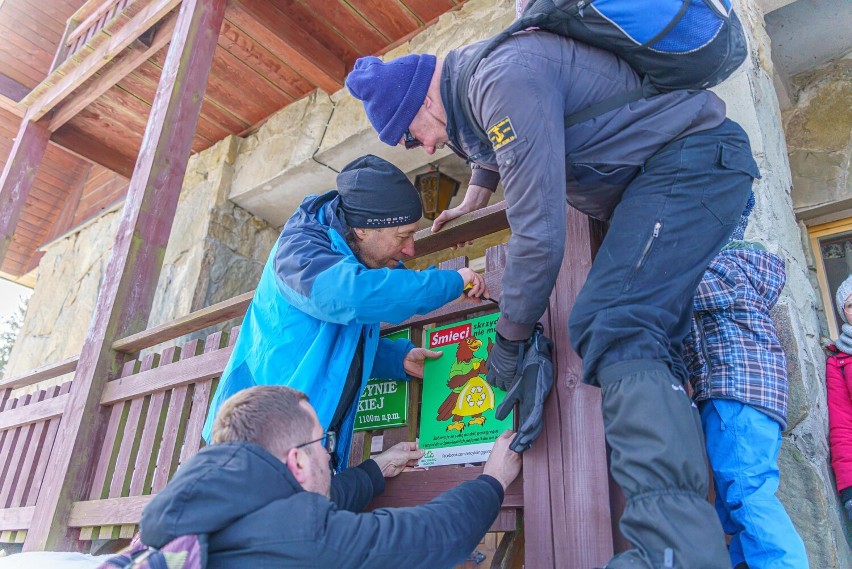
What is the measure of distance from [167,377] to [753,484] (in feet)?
8.46

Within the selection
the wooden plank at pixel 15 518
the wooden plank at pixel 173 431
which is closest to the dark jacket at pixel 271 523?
the wooden plank at pixel 173 431

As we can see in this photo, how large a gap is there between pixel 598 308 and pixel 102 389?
3.09 meters

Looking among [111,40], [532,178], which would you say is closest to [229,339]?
[532,178]

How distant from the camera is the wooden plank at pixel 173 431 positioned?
3041 millimetres

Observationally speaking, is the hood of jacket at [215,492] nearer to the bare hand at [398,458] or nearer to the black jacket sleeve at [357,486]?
the black jacket sleeve at [357,486]

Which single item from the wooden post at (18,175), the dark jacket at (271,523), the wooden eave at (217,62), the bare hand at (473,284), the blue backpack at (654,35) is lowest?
the dark jacket at (271,523)

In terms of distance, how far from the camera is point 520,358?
6.11ft

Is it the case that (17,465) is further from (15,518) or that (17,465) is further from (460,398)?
(460,398)

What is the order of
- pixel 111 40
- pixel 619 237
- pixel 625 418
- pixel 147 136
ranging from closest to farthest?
1. pixel 625 418
2. pixel 619 237
3. pixel 147 136
4. pixel 111 40

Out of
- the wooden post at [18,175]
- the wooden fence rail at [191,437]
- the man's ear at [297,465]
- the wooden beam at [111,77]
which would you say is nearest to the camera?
the man's ear at [297,465]

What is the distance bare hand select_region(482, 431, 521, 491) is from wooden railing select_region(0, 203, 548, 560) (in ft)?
1.15

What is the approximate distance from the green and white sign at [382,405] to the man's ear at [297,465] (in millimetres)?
707

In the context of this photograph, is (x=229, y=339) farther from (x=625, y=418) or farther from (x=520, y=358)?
(x=625, y=418)

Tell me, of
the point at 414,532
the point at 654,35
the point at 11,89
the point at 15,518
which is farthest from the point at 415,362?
the point at 11,89
